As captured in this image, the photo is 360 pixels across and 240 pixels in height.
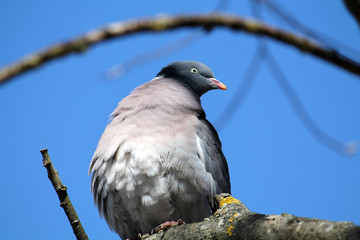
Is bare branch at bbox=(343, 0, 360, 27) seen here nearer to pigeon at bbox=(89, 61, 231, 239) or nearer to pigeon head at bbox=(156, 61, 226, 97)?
pigeon at bbox=(89, 61, 231, 239)

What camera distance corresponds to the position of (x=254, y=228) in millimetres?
2541

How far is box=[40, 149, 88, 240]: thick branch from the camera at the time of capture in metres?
3.14

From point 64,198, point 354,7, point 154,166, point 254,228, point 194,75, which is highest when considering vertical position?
point 194,75

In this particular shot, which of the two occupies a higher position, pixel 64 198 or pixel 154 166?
pixel 154 166

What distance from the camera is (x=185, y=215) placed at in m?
4.19

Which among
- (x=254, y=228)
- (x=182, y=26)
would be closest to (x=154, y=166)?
(x=254, y=228)

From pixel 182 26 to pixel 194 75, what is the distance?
14.5 feet

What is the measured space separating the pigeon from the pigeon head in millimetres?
949

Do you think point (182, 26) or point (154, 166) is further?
point (154, 166)

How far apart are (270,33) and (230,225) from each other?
5.80ft

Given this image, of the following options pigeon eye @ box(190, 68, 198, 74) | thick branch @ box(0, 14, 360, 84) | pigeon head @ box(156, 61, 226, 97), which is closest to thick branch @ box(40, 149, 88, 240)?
thick branch @ box(0, 14, 360, 84)

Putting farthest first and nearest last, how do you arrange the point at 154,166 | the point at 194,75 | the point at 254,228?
the point at 194,75
the point at 154,166
the point at 254,228

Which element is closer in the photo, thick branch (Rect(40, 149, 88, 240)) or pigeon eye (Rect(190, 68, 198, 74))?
thick branch (Rect(40, 149, 88, 240))

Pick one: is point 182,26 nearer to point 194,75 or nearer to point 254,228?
point 254,228
